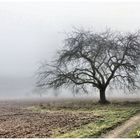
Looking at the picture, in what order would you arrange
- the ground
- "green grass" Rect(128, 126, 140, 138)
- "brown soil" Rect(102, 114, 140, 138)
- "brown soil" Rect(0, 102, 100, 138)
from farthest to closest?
"brown soil" Rect(0, 102, 100, 138), the ground, "brown soil" Rect(102, 114, 140, 138), "green grass" Rect(128, 126, 140, 138)

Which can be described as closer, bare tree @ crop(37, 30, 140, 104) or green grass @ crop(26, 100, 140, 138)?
green grass @ crop(26, 100, 140, 138)

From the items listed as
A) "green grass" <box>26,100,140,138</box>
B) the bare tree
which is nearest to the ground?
"green grass" <box>26,100,140,138</box>

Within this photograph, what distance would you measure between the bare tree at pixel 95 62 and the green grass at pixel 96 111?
1.60m

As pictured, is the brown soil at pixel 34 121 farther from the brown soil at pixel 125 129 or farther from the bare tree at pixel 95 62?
the bare tree at pixel 95 62

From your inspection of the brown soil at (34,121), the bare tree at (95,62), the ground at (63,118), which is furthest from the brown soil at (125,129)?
the bare tree at (95,62)

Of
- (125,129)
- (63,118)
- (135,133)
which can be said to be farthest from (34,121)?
(135,133)

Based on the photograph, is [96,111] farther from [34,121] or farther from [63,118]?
[34,121]

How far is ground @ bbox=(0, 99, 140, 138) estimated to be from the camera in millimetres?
11789

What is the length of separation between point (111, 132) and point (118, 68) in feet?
28.6

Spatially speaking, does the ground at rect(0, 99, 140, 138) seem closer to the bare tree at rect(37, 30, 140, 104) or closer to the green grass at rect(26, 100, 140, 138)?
the green grass at rect(26, 100, 140, 138)

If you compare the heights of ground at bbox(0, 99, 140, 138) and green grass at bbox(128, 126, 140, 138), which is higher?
ground at bbox(0, 99, 140, 138)

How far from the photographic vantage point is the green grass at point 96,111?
11539mm

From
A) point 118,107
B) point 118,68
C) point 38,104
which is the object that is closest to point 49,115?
point 38,104

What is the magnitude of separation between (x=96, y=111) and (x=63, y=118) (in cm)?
205
